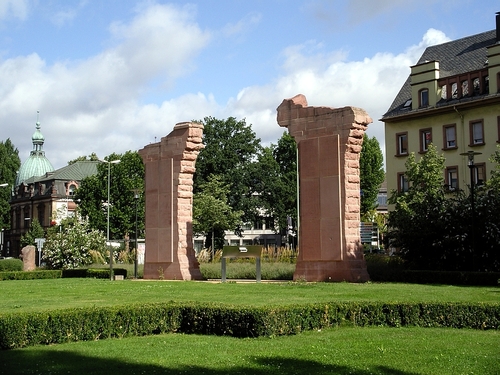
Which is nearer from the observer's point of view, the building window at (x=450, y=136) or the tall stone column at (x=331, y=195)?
the tall stone column at (x=331, y=195)

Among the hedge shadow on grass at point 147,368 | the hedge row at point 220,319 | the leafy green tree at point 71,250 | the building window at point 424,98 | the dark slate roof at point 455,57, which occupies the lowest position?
the hedge shadow on grass at point 147,368

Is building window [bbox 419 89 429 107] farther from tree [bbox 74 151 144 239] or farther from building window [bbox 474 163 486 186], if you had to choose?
tree [bbox 74 151 144 239]

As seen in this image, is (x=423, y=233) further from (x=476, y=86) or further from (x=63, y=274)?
(x=476, y=86)

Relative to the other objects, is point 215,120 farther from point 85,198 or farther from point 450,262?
point 450,262

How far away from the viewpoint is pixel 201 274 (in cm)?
3119

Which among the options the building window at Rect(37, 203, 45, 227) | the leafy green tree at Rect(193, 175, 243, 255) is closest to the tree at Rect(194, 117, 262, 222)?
the leafy green tree at Rect(193, 175, 243, 255)

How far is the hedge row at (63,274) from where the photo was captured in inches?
1361

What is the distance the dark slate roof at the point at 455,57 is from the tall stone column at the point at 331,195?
27.6 meters

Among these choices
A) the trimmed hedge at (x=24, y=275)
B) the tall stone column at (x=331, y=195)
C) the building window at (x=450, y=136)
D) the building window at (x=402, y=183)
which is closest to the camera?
the tall stone column at (x=331, y=195)

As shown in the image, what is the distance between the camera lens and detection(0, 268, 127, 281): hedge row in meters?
34.6

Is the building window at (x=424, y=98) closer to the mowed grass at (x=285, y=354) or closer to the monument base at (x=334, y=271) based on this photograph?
the monument base at (x=334, y=271)

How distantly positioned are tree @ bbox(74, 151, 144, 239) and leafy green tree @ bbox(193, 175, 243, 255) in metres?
6.12

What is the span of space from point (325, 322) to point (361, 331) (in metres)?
0.75

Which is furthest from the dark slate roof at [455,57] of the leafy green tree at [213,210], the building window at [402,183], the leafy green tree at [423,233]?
the leafy green tree at [423,233]
